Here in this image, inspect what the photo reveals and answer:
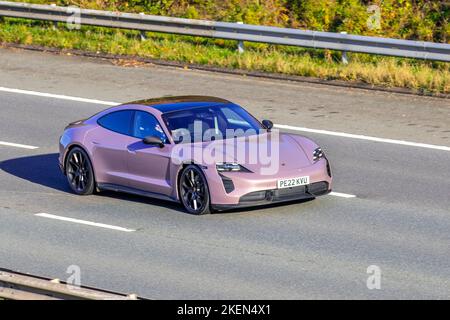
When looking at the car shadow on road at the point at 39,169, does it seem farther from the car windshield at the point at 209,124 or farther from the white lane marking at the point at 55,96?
the white lane marking at the point at 55,96

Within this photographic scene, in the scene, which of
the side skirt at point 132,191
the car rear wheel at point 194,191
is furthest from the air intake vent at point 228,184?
the side skirt at point 132,191

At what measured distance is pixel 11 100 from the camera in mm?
22906

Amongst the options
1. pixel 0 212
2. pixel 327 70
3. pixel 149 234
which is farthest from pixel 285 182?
pixel 327 70

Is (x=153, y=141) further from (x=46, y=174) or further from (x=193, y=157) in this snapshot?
(x=46, y=174)

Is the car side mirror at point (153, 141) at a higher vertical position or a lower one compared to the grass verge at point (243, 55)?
higher

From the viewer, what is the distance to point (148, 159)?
15.6 meters

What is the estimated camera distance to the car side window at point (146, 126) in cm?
1577

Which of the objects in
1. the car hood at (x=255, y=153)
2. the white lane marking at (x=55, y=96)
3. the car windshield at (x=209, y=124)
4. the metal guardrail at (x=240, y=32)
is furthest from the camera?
the metal guardrail at (x=240, y=32)

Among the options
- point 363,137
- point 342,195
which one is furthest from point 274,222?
point 363,137

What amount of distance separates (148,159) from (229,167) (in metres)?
1.38

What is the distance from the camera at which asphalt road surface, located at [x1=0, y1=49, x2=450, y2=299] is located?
12.2m

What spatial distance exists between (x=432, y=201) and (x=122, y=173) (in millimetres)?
4184

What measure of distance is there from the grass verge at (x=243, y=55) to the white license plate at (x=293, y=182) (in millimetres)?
8268

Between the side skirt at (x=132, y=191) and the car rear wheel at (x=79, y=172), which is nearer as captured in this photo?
the side skirt at (x=132, y=191)
